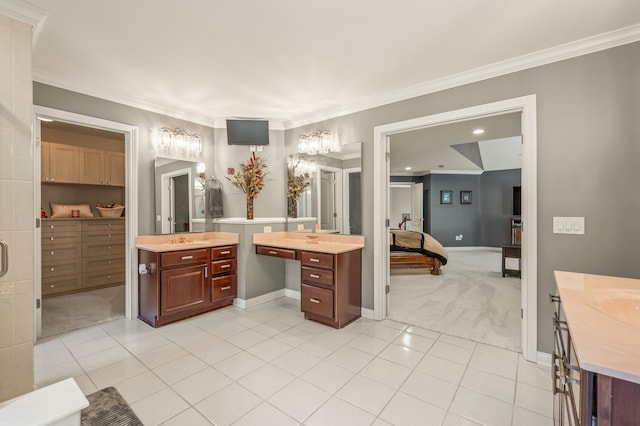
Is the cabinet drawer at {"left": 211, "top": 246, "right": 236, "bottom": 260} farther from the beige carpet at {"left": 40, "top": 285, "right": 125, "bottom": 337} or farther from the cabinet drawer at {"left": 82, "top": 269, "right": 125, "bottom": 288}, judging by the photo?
the cabinet drawer at {"left": 82, "top": 269, "right": 125, "bottom": 288}

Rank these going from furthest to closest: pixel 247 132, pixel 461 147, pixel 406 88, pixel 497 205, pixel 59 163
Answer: pixel 497 205
pixel 461 147
pixel 59 163
pixel 247 132
pixel 406 88

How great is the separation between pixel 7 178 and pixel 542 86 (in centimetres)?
386

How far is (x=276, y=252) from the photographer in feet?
11.5

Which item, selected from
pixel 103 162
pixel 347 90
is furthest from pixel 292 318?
pixel 103 162

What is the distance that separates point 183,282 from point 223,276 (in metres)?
0.49

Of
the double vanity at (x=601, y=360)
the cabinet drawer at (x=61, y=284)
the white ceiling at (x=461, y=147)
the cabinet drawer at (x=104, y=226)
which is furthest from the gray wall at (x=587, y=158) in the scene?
the cabinet drawer at (x=61, y=284)

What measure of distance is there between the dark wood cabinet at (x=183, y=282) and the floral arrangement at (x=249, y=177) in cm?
77

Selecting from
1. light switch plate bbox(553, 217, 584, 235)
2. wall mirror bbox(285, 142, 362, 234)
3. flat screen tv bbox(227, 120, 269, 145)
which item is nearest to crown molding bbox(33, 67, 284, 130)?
flat screen tv bbox(227, 120, 269, 145)

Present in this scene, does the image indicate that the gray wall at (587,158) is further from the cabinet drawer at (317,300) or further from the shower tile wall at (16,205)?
the shower tile wall at (16,205)

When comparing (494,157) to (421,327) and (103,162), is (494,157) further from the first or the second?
(103,162)

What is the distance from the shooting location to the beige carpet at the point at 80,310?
10.2ft

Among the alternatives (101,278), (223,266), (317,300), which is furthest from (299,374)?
(101,278)

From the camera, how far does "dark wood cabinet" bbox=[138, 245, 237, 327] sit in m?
3.03

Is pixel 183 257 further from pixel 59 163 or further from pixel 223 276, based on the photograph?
pixel 59 163
